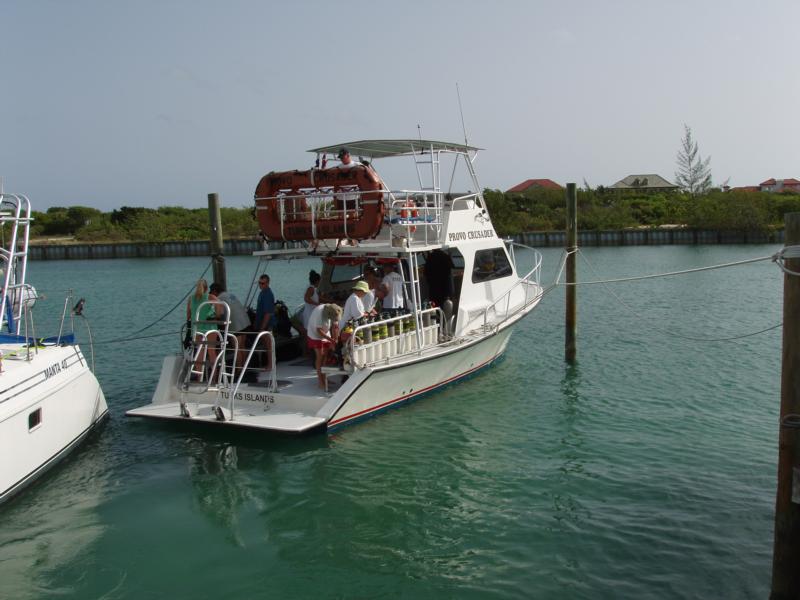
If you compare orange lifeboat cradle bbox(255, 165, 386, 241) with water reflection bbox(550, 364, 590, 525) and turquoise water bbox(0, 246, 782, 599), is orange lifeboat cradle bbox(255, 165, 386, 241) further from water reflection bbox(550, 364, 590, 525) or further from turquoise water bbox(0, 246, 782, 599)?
water reflection bbox(550, 364, 590, 525)

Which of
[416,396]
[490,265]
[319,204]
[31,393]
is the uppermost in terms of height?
[319,204]

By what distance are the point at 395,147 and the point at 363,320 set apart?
13.7 ft

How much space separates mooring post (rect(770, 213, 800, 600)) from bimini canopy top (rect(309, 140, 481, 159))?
7.92 metres

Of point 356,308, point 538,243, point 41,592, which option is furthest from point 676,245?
point 41,592

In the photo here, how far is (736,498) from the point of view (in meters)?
8.00

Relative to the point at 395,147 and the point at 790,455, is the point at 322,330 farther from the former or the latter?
the point at 790,455

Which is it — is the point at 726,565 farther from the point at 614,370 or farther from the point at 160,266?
the point at 160,266

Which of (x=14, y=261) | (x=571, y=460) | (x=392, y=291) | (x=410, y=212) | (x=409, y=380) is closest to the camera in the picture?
(x=571, y=460)

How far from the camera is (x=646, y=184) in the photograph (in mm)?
103062

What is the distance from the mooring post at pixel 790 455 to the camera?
534 centimetres

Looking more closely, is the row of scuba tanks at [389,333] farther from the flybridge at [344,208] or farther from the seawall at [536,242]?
the seawall at [536,242]

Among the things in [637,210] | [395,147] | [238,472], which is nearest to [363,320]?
[238,472]

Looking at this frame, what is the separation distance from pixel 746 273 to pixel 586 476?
3171cm

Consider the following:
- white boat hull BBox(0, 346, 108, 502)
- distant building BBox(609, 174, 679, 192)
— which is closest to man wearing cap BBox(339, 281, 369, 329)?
white boat hull BBox(0, 346, 108, 502)
